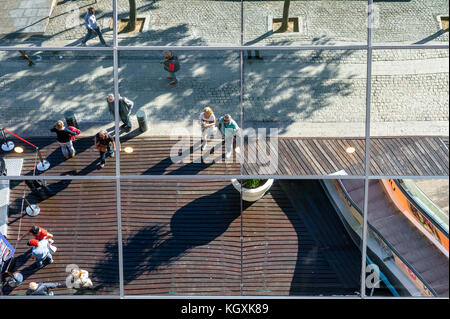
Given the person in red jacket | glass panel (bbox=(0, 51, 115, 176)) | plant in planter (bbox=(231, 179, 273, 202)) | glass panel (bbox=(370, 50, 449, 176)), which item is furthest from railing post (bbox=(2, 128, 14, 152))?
glass panel (bbox=(370, 50, 449, 176))

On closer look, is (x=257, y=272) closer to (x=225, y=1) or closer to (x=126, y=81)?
(x=126, y=81)

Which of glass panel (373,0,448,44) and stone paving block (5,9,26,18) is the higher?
stone paving block (5,9,26,18)

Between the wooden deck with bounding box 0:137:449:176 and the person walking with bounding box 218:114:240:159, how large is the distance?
0.54 ft

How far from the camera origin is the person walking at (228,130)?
1173 cm

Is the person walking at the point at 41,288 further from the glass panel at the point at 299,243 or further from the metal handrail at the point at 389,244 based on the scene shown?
the metal handrail at the point at 389,244

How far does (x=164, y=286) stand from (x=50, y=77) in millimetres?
4580

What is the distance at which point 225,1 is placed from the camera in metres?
12.3

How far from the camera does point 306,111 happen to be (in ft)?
38.9

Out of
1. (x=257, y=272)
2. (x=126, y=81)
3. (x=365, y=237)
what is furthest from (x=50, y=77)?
(x=365, y=237)

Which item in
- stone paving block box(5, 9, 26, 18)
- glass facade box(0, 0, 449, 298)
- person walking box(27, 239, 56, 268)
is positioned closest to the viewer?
person walking box(27, 239, 56, 268)

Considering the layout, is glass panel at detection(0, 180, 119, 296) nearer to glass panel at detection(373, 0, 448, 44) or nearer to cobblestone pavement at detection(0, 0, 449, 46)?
cobblestone pavement at detection(0, 0, 449, 46)

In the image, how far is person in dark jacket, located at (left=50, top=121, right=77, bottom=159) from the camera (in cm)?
1170

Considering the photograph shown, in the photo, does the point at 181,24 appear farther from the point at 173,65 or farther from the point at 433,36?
the point at 433,36

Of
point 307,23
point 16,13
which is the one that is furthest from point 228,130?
point 16,13
